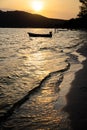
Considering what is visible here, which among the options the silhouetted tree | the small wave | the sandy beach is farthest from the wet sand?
the silhouetted tree

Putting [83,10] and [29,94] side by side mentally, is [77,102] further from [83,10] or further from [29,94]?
[83,10]

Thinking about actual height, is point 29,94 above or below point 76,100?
below

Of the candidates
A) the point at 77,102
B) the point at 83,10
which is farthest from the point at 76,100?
the point at 83,10

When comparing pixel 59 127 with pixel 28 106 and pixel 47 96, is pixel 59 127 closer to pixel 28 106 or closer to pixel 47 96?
pixel 28 106

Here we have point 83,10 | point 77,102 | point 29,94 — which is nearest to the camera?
point 77,102

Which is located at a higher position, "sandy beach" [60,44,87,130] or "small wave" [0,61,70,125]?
"sandy beach" [60,44,87,130]

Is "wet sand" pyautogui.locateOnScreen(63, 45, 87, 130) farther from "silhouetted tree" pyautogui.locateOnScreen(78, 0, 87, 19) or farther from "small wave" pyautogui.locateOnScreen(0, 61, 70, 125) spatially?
"silhouetted tree" pyautogui.locateOnScreen(78, 0, 87, 19)

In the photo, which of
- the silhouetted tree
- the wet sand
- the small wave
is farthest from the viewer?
the silhouetted tree

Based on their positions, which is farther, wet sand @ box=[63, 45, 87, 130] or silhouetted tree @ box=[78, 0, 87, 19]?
silhouetted tree @ box=[78, 0, 87, 19]

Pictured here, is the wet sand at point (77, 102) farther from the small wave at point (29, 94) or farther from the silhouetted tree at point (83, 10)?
the silhouetted tree at point (83, 10)

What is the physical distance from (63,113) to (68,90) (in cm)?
343

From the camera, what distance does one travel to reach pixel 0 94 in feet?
42.0

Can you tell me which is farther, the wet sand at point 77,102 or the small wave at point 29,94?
the small wave at point 29,94

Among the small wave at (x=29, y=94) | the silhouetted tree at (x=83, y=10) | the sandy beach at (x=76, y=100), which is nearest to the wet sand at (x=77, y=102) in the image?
the sandy beach at (x=76, y=100)
